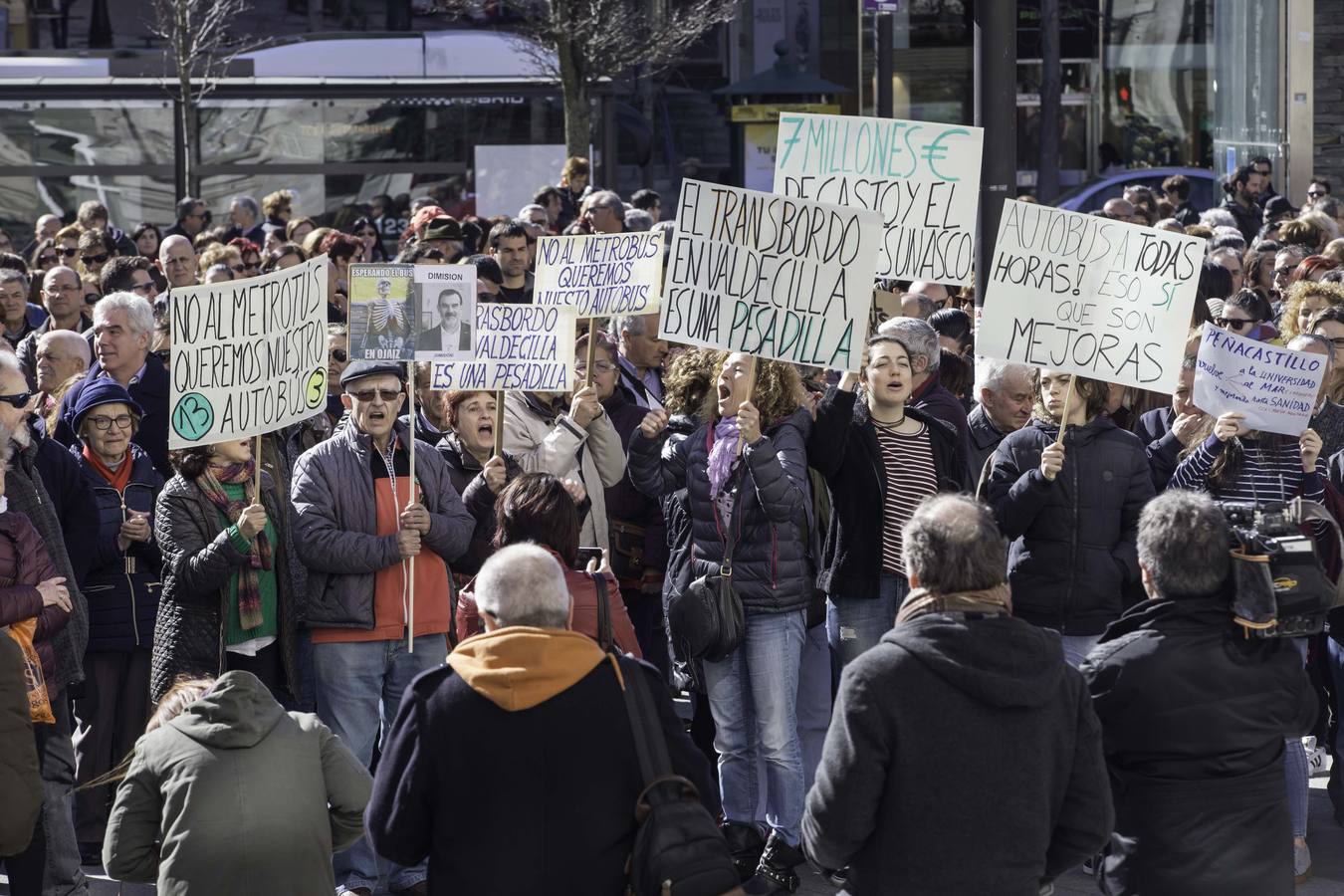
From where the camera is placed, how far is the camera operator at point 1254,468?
6.35m

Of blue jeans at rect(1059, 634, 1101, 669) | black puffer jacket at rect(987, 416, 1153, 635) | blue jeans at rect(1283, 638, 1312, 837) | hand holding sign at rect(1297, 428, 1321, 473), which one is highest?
hand holding sign at rect(1297, 428, 1321, 473)

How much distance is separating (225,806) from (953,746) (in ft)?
5.41

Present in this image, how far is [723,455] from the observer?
6402 mm

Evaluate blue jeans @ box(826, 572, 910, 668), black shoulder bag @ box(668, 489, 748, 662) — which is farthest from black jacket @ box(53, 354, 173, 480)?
blue jeans @ box(826, 572, 910, 668)

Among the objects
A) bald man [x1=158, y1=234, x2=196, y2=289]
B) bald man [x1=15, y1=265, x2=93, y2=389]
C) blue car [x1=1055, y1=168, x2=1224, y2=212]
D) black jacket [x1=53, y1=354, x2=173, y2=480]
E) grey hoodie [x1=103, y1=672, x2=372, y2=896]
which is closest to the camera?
grey hoodie [x1=103, y1=672, x2=372, y2=896]

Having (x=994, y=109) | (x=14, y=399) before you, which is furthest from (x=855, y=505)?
(x=14, y=399)

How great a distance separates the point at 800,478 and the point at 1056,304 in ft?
3.66

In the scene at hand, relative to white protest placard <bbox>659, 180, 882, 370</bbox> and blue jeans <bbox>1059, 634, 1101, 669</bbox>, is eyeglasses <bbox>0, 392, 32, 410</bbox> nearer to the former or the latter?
white protest placard <bbox>659, 180, 882, 370</bbox>

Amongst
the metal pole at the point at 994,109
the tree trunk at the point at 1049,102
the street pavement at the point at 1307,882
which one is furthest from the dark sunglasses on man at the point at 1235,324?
the tree trunk at the point at 1049,102

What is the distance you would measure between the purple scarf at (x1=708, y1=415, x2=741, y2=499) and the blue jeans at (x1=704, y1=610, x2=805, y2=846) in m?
0.47

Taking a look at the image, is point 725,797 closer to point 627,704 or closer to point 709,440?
point 709,440

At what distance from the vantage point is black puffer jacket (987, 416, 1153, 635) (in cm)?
626

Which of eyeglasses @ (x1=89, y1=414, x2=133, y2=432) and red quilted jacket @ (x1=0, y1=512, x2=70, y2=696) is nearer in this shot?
red quilted jacket @ (x1=0, y1=512, x2=70, y2=696)

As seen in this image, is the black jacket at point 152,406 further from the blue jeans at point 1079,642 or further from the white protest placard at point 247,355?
the blue jeans at point 1079,642
